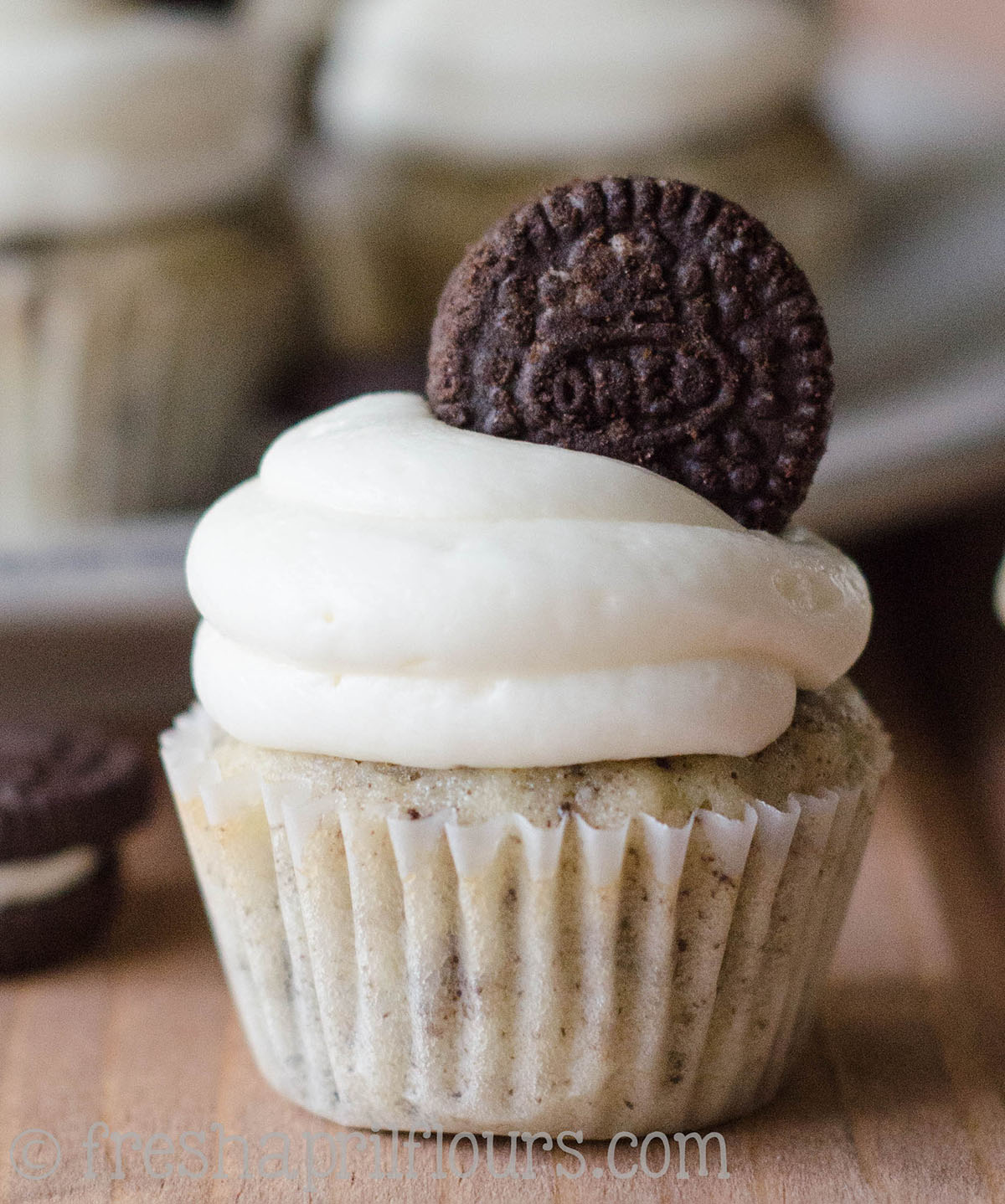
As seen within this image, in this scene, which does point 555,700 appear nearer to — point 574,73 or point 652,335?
point 652,335

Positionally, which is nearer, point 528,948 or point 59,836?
point 528,948

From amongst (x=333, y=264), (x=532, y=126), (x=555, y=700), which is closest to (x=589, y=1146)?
(x=555, y=700)

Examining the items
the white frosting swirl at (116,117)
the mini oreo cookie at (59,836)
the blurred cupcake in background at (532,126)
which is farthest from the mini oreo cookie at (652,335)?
the blurred cupcake in background at (532,126)

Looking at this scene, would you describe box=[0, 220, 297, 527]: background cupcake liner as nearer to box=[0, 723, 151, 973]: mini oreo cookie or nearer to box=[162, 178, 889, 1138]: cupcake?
box=[0, 723, 151, 973]: mini oreo cookie

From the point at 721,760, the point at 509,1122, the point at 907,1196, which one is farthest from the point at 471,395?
the point at 907,1196

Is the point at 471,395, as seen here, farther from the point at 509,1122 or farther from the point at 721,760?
the point at 509,1122
